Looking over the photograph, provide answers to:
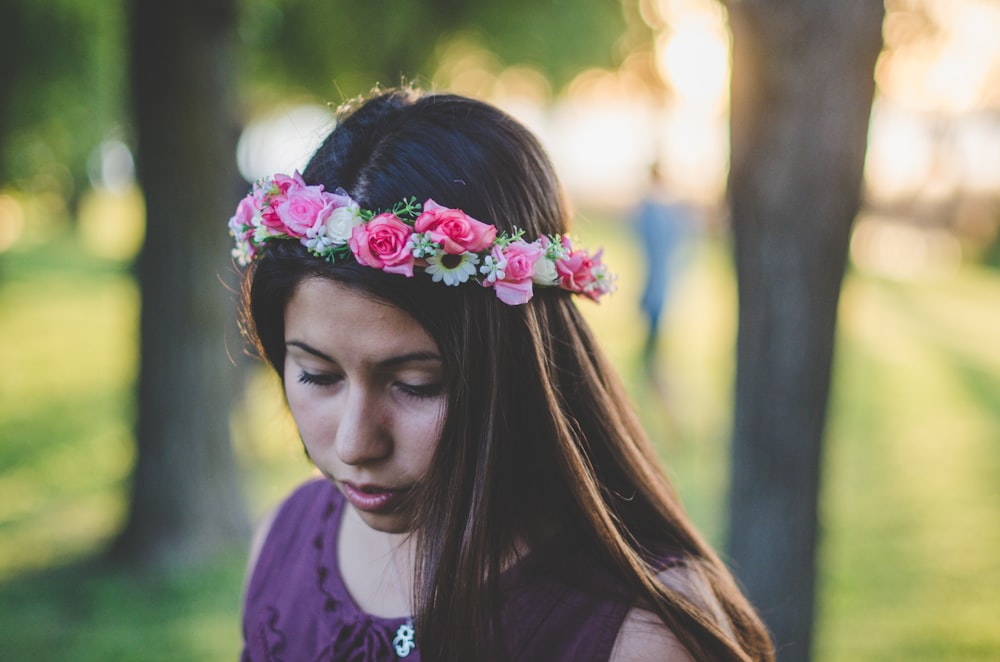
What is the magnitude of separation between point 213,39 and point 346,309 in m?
4.20

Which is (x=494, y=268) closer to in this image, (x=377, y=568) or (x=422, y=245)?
(x=422, y=245)

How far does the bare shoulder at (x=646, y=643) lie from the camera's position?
1.54m

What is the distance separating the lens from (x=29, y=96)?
16281mm

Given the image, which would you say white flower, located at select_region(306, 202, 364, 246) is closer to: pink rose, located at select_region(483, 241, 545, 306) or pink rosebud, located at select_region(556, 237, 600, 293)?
pink rose, located at select_region(483, 241, 545, 306)

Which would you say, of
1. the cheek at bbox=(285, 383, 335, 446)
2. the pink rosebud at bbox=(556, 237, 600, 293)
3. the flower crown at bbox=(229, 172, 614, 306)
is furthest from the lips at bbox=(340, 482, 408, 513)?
the pink rosebud at bbox=(556, 237, 600, 293)

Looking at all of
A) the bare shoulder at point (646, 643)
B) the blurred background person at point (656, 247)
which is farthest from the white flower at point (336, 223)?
the blurred background person at point (656, 247)

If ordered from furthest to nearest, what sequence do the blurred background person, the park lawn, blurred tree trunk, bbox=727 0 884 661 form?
the blurred background person
the park lawn
blurred tree trunk, bbox=727 0 884 661

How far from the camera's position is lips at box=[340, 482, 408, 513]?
1.60 meters

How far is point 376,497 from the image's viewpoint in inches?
63.4

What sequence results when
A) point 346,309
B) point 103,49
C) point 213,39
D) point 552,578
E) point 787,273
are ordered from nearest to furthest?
point 346,309, point 552,578, point 787,273, point 213,39, point 103,49

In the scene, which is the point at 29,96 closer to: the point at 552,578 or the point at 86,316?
the point at 86,316

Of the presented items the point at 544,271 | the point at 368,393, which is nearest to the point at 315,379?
the point at 368,393

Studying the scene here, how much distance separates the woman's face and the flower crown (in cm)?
9

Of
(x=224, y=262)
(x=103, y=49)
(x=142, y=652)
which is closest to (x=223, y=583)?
(x=142, y=652)
